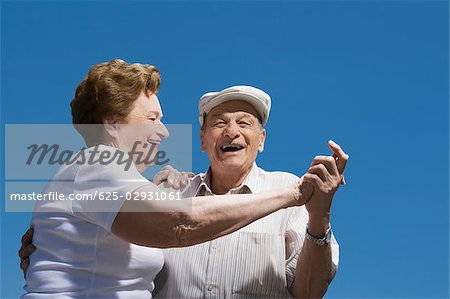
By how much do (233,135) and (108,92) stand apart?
4.17 feet

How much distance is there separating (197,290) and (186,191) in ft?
2.65

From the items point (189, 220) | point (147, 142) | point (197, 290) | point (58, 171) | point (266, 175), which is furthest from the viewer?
point (266, 175)

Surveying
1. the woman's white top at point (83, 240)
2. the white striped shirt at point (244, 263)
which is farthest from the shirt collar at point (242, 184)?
the woman's white top at point (83, 240)

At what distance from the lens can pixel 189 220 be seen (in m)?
2.89

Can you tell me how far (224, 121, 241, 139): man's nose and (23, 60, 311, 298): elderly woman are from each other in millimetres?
1109

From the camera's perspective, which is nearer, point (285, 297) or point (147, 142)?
point (147, 142)

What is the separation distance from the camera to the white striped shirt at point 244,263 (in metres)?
3.73

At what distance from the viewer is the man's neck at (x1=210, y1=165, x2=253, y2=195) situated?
14.0 ft

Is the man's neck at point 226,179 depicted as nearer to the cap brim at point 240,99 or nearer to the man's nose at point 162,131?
the cap brim at point 240,99

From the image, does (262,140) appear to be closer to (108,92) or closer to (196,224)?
(108,92)

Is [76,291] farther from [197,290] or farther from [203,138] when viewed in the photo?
[203,138]

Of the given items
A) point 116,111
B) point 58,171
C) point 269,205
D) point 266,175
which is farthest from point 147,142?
point 266,175

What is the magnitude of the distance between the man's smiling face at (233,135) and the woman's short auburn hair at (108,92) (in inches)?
42.1

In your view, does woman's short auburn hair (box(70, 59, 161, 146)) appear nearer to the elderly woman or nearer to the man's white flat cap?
the elderly woman
